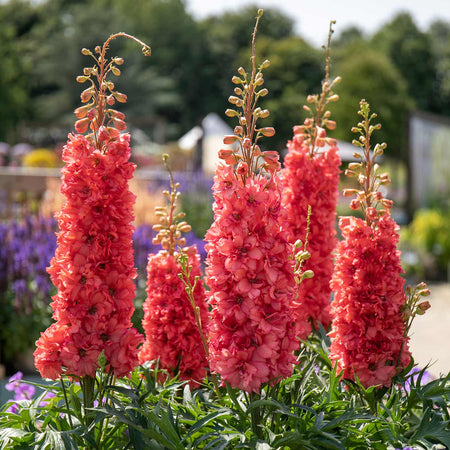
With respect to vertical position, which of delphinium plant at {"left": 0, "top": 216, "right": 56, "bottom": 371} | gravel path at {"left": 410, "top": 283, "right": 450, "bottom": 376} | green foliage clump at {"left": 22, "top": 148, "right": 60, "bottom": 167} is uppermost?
green foliage clump at {"left": 22, "top": 148, "right": 60, "bottom": 167}

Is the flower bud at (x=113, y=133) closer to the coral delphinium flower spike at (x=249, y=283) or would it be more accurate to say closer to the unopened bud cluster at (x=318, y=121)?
the coral delphinium flower spike at (x=249, y=283)

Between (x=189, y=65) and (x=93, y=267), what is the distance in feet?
152

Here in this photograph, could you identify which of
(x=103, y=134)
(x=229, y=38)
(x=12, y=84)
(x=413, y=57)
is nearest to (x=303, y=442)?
(x=103, y=134)

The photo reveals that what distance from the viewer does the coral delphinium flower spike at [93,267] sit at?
2014 millimetres

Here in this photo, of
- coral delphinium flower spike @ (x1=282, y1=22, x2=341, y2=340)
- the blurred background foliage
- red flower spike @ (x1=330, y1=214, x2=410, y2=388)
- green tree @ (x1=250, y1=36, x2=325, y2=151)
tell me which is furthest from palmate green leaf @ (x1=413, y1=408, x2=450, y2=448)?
green tree @ (x1=250, y1=36, x2=325, y2=151)

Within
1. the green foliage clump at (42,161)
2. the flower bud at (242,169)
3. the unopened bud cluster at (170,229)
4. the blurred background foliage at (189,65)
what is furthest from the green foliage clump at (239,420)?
the blurred background foliage at (189,65)

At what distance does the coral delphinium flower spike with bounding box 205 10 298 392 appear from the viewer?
1897 mm

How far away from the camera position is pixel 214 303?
1.98 meters

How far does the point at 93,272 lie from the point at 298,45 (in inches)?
1775

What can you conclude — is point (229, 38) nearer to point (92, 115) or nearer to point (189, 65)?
point (189, 65)

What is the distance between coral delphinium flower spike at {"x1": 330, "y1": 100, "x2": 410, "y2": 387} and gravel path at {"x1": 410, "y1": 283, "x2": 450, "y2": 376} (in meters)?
2.82

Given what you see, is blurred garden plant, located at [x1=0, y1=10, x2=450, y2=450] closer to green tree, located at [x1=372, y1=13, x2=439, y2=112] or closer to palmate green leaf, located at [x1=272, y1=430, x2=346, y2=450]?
palmate green leaf, located at [x1=272, y1=430, x2=346, y2=450]

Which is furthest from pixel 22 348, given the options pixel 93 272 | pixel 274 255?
pixel 274 255

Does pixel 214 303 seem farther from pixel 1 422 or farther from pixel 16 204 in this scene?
pixel 16 204
